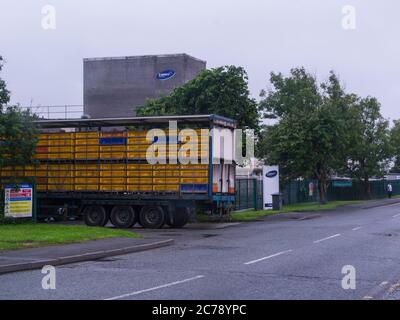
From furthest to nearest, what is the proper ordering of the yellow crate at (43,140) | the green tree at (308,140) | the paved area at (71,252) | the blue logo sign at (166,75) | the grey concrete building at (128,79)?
the grey concrete building at (128,79), the blue logo sign at (166,75), the green tree at (308,140), the yellow crate at (43,140), the paved area at (71,252)

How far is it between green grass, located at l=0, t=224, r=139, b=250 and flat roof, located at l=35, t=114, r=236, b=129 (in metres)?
6.35

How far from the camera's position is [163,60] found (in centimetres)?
6041

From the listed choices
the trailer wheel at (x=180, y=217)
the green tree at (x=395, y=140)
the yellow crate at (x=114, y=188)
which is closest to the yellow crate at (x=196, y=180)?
the trailer wheel at (x=180, y=217)

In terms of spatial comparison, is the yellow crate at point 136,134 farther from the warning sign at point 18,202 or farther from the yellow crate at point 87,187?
the warning sign at point 18,202

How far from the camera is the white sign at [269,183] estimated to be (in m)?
37.7

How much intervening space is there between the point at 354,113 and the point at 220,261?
36.9 meters

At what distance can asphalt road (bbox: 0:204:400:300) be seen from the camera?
10.7 metres

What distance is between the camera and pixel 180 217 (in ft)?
89.7

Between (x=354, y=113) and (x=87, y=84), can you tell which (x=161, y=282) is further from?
(x=87, y=84)

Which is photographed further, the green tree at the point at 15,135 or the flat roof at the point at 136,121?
the flat roof at the point at 136,121

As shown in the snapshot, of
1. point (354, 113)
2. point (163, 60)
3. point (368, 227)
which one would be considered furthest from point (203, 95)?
point (163, 60)

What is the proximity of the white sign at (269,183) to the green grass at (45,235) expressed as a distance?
17.3 m

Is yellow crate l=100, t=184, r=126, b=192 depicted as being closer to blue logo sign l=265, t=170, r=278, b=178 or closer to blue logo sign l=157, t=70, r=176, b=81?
blue logo sign l=265, t=170, r=278, b=178

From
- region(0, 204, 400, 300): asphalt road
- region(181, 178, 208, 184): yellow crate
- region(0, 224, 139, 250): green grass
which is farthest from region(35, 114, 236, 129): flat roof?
region(0, 224, 139, 250): green grass
